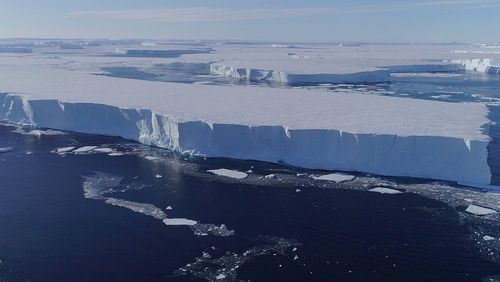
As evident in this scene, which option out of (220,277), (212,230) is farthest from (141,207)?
(220,277)

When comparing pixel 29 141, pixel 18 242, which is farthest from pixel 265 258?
pixel 29 141

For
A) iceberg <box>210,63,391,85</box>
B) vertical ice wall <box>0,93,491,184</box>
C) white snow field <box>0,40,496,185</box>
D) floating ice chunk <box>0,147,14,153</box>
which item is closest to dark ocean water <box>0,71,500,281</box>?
vertical ice wall <box>0,93,491,184</box>

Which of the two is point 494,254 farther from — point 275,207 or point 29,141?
point 29,141

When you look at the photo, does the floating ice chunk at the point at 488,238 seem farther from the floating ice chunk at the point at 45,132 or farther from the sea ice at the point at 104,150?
the floating ice chunk at the point at 45,132

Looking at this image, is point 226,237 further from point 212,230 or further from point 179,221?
point 179,221

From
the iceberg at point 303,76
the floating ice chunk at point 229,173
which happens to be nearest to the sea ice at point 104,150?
the floating ice chunk at point 229,173

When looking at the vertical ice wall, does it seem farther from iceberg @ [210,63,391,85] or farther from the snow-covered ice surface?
iceberg @ [210,63,391,85]
